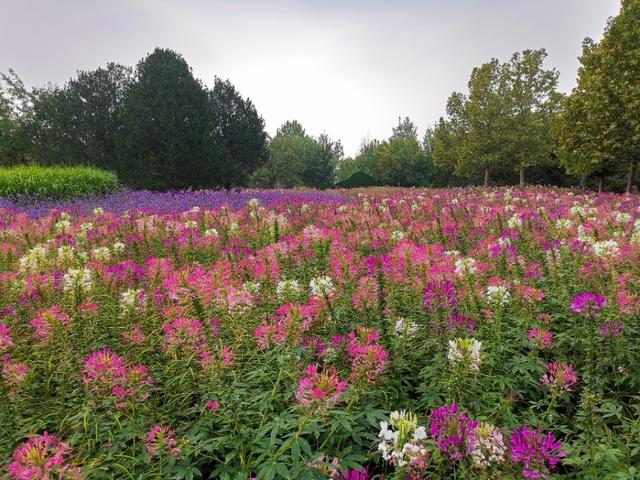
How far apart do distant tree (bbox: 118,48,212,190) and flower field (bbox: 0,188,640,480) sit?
19.2 m

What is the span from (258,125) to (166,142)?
12.0 m

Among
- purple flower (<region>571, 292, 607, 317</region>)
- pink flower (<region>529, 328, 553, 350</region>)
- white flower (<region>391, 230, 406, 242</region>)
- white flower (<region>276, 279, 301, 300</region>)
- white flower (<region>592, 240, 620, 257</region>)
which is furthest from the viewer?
white flower (<region>391, 230, 406, 242</region>)

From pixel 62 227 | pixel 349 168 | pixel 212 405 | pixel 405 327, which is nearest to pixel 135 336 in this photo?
pixel 212 405

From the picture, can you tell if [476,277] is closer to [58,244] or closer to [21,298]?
[21,298]

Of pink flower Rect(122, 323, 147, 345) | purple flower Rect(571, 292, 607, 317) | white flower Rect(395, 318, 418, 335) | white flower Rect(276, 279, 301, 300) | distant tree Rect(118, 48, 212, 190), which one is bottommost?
pink flower Rect(122, 323, 147, 345)

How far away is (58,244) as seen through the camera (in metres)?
5.02

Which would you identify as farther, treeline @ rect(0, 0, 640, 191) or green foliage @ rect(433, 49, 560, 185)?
green foliage @ rect(433, 49, 560, 185)

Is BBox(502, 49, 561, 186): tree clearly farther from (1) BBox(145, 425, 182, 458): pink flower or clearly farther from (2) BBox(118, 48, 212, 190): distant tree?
(1) BBox(145, 425, 182, 458): pink flower

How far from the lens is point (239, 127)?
3281 cm

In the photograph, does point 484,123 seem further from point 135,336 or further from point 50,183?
point 135,336

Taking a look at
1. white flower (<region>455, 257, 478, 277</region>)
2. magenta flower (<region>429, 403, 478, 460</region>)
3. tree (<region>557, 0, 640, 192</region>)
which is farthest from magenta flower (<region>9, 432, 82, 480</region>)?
tree (<region>557, 0, 640, 192</region>)

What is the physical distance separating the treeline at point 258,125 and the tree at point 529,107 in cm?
7

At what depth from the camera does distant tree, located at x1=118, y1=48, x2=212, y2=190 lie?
22.3m

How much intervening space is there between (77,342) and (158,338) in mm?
480
